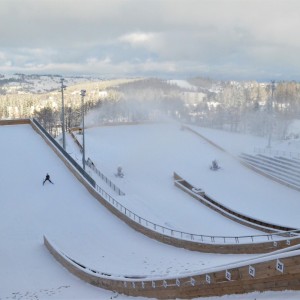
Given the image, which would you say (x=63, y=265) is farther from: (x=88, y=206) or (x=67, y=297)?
(x=88, y=206)

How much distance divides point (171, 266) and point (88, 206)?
655cm

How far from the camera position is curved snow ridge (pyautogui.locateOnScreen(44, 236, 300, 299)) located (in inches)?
242

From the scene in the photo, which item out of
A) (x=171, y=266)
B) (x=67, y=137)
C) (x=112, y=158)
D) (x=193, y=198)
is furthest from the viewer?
(x=67, y=137)

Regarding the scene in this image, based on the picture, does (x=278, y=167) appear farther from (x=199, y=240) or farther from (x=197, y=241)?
(x=197, y=241)

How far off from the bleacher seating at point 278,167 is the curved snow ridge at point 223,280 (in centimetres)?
1872

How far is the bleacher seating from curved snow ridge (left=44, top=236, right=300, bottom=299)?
61.4 feet

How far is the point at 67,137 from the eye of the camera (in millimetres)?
41875

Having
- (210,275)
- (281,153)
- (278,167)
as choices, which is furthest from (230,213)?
(281,153)

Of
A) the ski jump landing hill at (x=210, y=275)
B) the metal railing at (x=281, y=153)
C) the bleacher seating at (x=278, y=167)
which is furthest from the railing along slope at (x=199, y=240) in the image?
the metal railing at (x=281, y=153)

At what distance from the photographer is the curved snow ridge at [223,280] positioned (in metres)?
6.14

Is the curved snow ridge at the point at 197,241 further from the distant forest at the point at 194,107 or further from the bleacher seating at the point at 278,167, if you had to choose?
the distant forest at the point at 194,107

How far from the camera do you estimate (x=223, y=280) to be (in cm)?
723

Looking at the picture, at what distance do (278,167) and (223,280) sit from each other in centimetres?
2392

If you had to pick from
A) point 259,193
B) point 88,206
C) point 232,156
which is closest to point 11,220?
point 88,206
